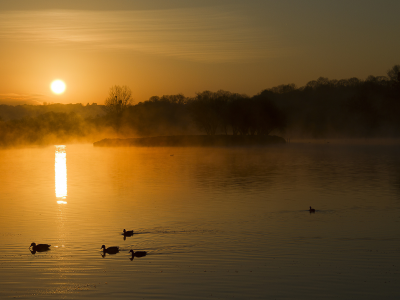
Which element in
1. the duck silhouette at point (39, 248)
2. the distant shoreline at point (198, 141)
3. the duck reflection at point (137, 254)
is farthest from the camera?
the distant shoreline at point (198, 141)

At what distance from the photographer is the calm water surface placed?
44.7 feet

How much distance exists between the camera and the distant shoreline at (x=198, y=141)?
15150 cm

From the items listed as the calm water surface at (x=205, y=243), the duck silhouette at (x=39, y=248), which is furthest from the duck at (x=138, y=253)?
the duck silhouette at (x=39, y=248)

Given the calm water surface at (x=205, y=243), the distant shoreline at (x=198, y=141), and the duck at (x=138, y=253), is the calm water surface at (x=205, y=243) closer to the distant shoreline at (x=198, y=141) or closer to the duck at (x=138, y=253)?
the duck at (x=138, y=253)

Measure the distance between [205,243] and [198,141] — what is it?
134522mm

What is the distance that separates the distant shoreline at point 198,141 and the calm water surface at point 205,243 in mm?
113757

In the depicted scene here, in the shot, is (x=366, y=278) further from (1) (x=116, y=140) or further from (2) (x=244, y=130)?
(1) (x=116, y=140)

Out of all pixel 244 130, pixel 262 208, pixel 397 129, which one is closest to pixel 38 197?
pixel 262 208

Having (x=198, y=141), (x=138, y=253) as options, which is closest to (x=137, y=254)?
(x=138, y=253)

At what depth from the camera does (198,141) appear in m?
153

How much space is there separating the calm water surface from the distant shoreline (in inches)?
4479

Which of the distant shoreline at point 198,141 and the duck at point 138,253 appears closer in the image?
the duck at point 138,253

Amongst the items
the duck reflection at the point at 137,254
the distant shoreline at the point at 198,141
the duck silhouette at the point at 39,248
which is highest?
the distant shoreline at the point at 198,141

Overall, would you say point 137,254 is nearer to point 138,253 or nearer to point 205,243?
point 138,253
